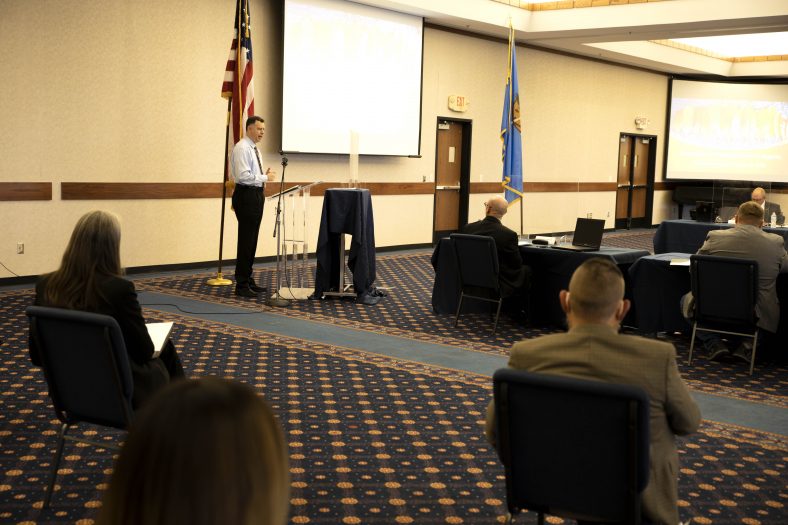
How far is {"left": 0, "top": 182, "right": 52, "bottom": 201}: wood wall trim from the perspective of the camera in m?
8.63

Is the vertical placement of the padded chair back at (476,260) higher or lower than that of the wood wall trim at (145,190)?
lower

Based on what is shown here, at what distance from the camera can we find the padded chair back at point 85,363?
3.11 metres

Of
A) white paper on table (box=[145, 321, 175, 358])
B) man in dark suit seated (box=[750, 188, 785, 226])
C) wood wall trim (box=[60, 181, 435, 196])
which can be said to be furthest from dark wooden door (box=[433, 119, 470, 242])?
white paper on table (box=[145, 321, 175, 358])

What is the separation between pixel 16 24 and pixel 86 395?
648 cm

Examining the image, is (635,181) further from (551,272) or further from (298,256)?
(551,272)

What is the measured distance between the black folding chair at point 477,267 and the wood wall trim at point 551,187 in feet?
25.0

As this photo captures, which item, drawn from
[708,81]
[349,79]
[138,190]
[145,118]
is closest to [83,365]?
[138,190]

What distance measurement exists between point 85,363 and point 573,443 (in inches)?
73.1

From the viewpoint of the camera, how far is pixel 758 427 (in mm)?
4840

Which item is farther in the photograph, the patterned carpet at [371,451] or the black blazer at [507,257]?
the black blazer at [507,257]

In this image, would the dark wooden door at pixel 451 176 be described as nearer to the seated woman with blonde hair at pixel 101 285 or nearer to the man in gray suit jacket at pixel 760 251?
the man in gray suit jacket at pixel 760 251

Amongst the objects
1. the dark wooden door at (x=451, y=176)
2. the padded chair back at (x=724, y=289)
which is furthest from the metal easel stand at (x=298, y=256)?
the padded chair back at (x=724, y=289)

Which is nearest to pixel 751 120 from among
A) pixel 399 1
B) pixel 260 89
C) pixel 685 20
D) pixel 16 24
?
pixel 685 20

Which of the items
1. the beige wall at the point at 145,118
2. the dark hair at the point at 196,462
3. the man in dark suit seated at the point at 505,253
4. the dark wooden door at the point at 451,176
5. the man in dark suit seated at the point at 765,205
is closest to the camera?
the dark hair at the point at 196,462
